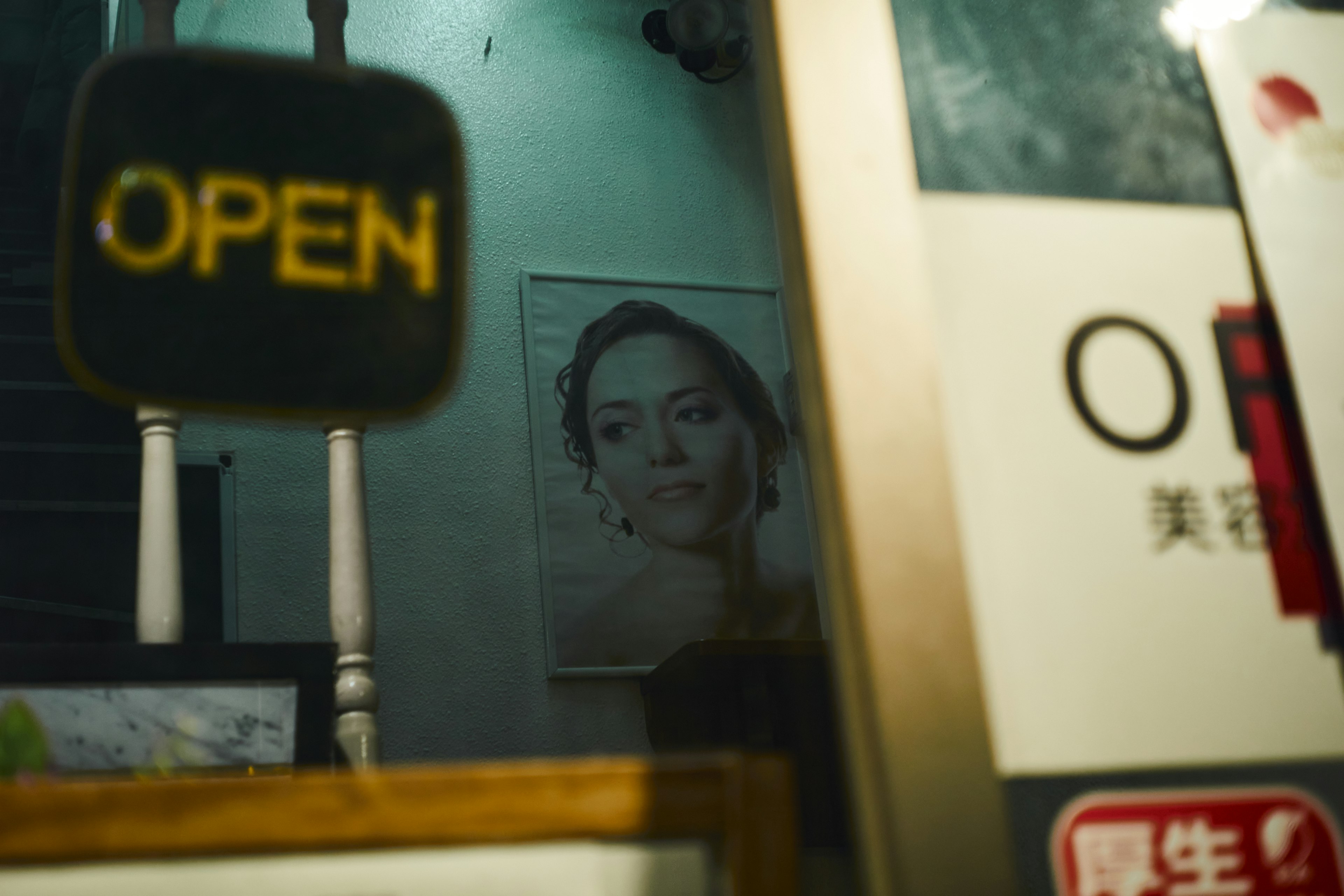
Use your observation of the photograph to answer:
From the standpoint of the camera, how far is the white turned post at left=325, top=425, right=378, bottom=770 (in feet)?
6.04

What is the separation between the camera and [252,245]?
712 millimetres

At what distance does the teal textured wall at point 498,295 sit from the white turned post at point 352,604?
31.9 inches

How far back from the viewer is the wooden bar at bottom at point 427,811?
488mm

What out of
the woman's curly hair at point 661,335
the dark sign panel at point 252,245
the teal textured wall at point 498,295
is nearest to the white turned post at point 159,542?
the teal textured wall at point 498,295

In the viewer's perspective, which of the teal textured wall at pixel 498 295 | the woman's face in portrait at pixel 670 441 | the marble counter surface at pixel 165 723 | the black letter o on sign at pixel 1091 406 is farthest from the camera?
the woman's face in portrait at pixel 670 441

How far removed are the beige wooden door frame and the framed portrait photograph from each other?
2.62 m

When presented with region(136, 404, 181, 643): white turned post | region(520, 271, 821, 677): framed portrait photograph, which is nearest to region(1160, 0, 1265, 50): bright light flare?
region(136, 404, 181, 643): white turned post

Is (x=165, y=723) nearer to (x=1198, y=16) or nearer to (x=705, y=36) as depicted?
(x=1198, y=16)

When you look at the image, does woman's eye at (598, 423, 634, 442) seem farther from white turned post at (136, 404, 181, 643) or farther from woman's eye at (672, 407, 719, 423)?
white turned post at (136, 404, 181, 643)

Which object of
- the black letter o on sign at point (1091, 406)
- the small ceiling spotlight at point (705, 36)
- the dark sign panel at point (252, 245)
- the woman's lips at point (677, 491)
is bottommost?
the black letter o on sign at point (1091, 406)

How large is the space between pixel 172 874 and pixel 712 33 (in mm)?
3351

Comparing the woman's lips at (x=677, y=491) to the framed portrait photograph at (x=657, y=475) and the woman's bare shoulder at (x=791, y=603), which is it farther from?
the woman's bare shoulder at (x=791, y=603)

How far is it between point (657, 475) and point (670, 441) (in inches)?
4.4

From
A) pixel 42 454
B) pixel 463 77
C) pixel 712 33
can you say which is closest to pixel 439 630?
pixel 42 454
